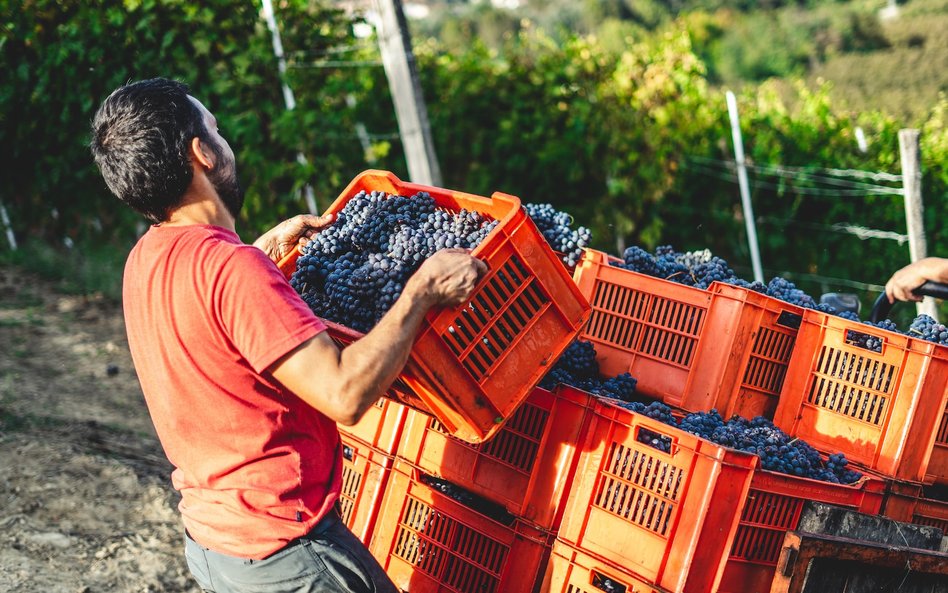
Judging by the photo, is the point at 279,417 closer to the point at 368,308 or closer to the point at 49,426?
the point at 368,308

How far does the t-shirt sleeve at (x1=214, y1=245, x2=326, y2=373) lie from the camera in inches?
72.0

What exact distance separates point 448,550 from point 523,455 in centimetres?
43

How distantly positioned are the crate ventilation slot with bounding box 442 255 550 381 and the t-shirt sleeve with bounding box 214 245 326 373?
47 cm

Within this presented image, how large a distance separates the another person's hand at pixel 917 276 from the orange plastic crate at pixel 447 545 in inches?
74.8

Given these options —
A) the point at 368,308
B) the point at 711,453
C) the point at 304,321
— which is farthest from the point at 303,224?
the point at 711,453

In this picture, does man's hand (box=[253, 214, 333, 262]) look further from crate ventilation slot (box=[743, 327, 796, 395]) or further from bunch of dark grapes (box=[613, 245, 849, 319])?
crate ventilation slot (box=[743, 327, 796, 395])

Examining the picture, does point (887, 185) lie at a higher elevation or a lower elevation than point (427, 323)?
higher

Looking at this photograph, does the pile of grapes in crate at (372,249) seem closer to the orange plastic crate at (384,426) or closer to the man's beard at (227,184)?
the man's beard at (227,184)

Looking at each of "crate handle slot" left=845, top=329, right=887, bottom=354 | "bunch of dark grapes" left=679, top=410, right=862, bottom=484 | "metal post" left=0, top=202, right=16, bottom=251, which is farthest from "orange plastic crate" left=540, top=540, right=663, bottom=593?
"metal post" left=0, top=202, right=16, bottom=251

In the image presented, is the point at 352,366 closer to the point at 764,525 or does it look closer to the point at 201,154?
the point at 201,154

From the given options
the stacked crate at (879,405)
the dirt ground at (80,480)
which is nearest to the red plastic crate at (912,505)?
the stacked crate at (879,405)

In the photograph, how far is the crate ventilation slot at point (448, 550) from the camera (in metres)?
2.74

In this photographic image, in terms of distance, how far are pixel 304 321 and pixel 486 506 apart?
1258mm

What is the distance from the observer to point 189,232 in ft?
6.47
